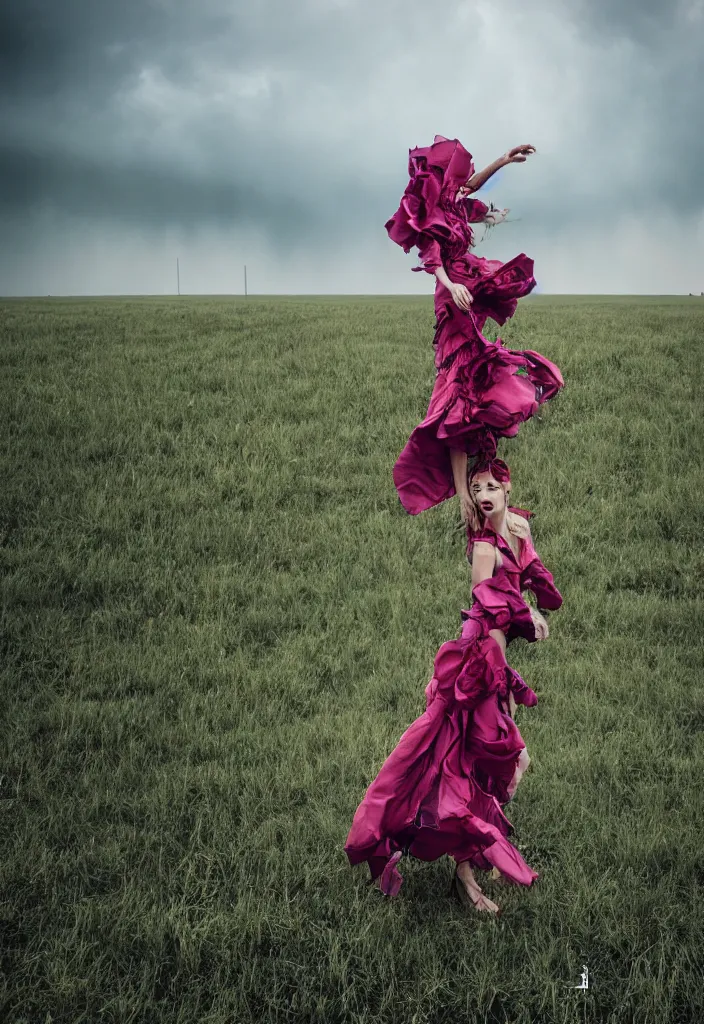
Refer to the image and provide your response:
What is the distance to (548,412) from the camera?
13.8 metres

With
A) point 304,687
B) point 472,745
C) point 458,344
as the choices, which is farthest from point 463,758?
point 304,687

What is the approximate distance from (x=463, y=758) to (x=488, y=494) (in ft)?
4.32

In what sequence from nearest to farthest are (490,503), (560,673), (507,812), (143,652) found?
1. (490,503)
2. (507,812)
3. (560,673)
4. (143,652)

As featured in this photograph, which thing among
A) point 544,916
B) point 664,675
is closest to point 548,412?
point 664,675

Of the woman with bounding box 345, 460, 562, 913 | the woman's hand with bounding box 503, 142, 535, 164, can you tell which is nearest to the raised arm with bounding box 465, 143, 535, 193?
the woman's hand with bounding box 503, 142, 535, 164

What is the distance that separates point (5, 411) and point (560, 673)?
9475 millimetres

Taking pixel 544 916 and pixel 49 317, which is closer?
pixel 544 916

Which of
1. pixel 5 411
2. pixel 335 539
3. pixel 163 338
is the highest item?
pixel 163 338

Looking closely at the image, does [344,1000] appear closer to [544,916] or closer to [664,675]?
[544,916]

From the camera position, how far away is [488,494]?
4.52 meters

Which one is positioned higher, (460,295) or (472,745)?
(460,295)

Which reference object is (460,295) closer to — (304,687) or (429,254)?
(429,254)

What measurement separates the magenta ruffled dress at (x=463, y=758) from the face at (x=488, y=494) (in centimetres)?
13

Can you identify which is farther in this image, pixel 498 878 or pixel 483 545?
pixel 498 878
